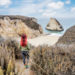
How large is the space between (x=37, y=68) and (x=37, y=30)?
23768 mm

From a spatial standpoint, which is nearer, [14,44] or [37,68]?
[37,68]

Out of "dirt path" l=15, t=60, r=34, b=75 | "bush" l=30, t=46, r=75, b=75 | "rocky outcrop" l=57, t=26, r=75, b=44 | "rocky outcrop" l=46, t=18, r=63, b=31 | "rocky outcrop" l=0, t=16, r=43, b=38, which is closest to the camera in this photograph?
"dirt path" l=15, t=60, r=34, b=75

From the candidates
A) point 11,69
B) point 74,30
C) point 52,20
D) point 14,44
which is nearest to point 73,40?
point 74,30

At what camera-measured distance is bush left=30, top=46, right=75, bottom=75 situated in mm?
6711

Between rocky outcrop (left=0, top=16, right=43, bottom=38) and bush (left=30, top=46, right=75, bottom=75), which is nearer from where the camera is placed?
bush (left=30, top=46, right=75, bottom=75)

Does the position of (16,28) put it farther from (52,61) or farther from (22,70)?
(22,70)

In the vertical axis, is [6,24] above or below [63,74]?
above

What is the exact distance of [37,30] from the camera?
3098 centimetres

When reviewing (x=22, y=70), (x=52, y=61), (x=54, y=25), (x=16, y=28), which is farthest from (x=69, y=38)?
(x=54, y=25)

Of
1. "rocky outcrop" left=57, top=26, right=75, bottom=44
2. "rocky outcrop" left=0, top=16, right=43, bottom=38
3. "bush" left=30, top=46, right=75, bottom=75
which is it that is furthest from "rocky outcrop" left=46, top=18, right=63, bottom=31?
"bush" left=30, top=46, right=75, bottom=75

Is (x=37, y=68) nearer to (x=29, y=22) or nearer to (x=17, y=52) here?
(x=17, y=52)

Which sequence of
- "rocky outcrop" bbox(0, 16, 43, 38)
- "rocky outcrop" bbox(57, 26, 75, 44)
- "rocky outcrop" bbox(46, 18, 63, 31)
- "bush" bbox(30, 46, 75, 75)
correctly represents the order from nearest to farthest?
1. "bush" bbox(30, 46, 75, 75)
2. "rocky outcrop" bbox(57, 26, 75, 44)
3. "rocky outcrop" bbox(0, 16, 43, 38)
4. "rocky outcrop" bbox(46, 18, 63, 31)

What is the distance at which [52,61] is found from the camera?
6.91 m

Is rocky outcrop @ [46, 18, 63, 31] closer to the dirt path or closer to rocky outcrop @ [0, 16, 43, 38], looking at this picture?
rocky outcrop @ [0, 16, 43, 38]
